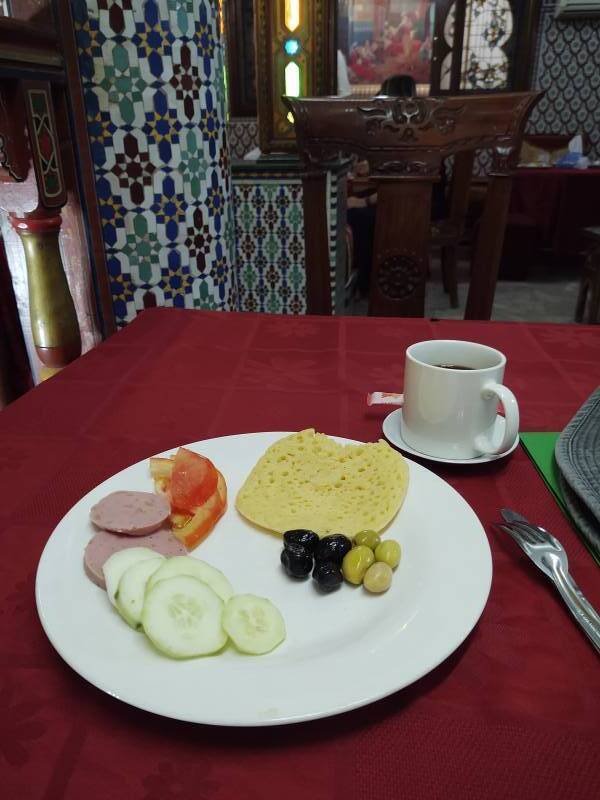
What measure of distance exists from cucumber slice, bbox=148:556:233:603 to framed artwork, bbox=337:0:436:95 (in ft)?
22.9

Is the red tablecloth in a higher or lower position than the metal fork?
lower

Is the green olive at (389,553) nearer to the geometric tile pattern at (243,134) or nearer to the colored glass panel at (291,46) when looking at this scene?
the colored glass panel at (291,46)

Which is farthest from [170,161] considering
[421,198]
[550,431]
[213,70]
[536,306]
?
[536,306]

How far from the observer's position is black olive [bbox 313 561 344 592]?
0.41 metres

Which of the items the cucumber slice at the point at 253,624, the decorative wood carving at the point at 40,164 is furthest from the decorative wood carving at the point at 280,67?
the cucumber slice at the point at 253,624

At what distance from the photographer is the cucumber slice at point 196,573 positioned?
384mm

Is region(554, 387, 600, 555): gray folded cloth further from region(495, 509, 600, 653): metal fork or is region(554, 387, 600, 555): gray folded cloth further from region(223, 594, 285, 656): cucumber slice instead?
region(223, 594, 285, 656): cucumber slice

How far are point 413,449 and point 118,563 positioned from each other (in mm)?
328

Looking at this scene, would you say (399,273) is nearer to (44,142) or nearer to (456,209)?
(44,142)

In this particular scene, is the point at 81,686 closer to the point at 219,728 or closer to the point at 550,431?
the point at 219,728

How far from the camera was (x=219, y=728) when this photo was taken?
1.08 feet

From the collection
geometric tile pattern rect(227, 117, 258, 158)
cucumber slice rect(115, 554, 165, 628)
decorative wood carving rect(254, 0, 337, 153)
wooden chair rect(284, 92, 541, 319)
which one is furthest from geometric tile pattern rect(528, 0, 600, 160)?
cucumber slice rect(115, 554, 165, 628)

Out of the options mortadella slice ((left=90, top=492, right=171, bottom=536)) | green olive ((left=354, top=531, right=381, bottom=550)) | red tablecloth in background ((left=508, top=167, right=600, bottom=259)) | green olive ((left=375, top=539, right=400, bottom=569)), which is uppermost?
mortadella slice ((left=90, top=492, right=171, bottom=536))

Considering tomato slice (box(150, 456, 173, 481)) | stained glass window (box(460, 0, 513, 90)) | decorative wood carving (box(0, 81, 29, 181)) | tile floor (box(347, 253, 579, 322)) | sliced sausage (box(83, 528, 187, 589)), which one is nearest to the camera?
sliced sausage (box(83, 528, 187, 589))
